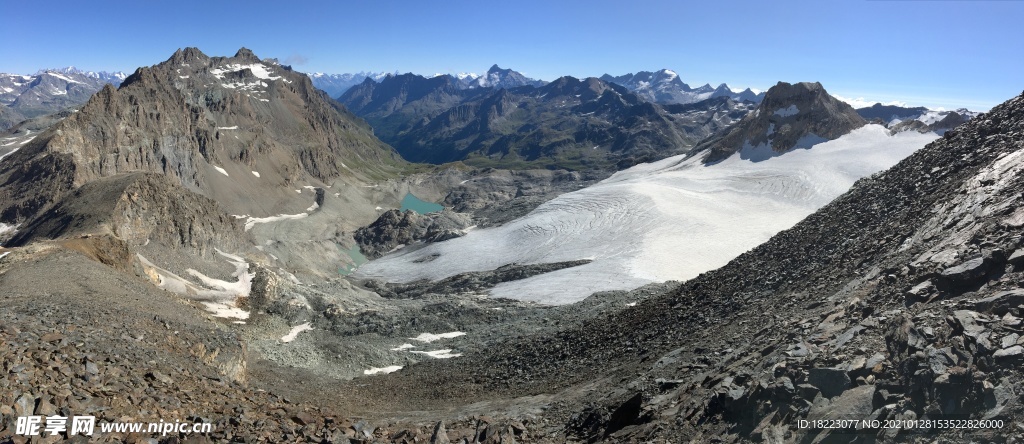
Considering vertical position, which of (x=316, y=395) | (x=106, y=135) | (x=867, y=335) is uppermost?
(x=106, y=135)

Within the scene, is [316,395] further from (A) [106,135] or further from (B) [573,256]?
(A) [106,135]

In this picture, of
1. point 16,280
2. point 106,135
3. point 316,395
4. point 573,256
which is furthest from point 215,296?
point 106,135

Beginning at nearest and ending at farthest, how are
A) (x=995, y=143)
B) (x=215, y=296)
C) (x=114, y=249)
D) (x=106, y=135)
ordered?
(x=995, y=143) → (x=114, y=249) → (x=215, y=296) → (x=106, y=135)

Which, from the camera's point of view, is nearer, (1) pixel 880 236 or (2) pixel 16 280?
(1) pixel 880 236

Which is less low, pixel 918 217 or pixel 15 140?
pixel 15 140

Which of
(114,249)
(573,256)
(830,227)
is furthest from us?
(573,256)

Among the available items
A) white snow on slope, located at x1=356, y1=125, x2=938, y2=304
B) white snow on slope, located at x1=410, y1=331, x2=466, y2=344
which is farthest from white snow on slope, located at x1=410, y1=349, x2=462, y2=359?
white snow on slope, located at x1=356, y1=125, x2=938, y2=304

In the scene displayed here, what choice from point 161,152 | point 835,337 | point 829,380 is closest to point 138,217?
point 161,152
